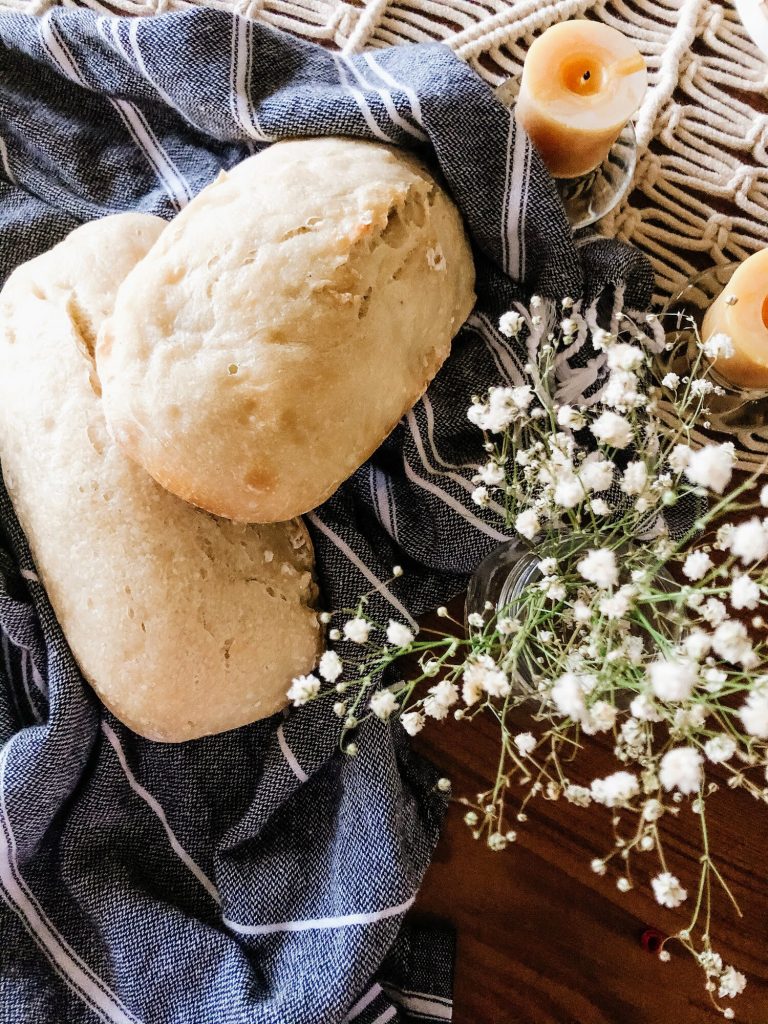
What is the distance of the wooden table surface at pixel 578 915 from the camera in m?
0.89

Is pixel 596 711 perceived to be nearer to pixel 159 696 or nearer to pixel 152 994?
pixel 159 696

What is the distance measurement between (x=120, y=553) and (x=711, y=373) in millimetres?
588

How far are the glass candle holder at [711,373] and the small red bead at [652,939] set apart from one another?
0.50 metres

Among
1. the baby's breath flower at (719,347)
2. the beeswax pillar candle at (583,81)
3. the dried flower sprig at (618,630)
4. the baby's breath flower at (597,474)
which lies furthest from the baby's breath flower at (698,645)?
the beeswax pillar candle at (583,81)

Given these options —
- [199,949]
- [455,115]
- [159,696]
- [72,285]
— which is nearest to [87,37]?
[72,285]

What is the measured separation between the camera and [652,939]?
89cm

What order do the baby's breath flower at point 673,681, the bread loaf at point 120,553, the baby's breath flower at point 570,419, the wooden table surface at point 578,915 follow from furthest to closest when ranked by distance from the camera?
1. the wooden table surface at point 578,915
2. the bread loaf at point 120,553
3. the baby's breath flower at point 570,419
4. the baby's breath flower at point 673,681

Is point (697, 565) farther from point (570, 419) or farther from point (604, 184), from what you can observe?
point (604, 184)

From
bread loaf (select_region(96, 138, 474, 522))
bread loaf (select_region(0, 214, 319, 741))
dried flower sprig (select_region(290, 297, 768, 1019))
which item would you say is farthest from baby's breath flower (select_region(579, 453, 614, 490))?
bread loaf (select_region(0, 214, 319, 741))

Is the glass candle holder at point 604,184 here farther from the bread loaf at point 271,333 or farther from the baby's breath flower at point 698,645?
the baby's breath flower at point 698,645

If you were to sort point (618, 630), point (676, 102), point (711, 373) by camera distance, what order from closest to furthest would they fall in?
1. point (618, 630)
2. point (711, 373)
3. point (676, 102)

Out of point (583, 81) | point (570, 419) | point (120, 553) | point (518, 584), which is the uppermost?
point (583, 81)

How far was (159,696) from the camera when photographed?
802 mm

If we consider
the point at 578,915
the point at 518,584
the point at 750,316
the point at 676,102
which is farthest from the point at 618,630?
the point at 676,102
